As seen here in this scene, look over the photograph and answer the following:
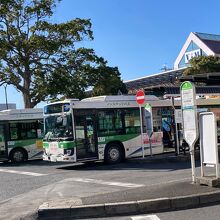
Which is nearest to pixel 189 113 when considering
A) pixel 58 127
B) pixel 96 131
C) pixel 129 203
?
pixel 129 203

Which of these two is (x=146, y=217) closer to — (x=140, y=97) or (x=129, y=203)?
(x=129, y=203)

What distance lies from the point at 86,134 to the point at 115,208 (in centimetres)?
980

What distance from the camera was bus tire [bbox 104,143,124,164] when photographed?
18.9 meters

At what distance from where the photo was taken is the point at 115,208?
28.0ft

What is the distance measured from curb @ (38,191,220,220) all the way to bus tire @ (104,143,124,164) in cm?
1018

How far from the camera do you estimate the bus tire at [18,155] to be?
75.7 feet

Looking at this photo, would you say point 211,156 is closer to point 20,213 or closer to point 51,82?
point 20,213

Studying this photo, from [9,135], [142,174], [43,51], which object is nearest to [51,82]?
[43,51]

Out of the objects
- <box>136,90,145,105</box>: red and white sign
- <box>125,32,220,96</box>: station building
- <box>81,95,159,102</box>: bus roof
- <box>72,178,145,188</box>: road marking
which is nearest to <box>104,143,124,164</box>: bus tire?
<box>81,95,159,102</box>: bus roof

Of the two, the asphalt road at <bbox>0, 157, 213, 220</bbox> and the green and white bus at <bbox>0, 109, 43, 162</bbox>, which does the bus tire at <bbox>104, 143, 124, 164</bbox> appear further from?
the green and white bus at <bbox>0, 109, 43, 162</bbox>

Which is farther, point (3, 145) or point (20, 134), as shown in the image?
point (20, 134)

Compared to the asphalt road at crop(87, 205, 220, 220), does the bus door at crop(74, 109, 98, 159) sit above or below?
above

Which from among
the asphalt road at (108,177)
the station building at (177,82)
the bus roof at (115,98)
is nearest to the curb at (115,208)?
the asphalt road at (108,177)

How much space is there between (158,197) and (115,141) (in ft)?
33.8
